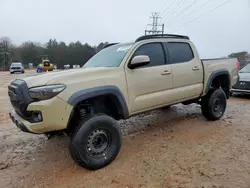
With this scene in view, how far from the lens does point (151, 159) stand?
3.71 meters

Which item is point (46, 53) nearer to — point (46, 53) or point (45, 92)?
point (46, 53)

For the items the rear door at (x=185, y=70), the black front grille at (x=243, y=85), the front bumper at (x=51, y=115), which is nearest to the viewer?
the front bumper at (x=51, y=115)

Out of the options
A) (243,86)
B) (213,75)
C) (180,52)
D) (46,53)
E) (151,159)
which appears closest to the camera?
(151,159)

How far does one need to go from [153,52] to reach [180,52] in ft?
2.69

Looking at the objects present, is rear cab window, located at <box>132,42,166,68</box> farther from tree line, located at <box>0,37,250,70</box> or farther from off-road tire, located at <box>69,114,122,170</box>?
tree line, located at <box>0,37,250,70</box>

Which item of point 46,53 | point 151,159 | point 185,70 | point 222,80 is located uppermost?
point 46,53

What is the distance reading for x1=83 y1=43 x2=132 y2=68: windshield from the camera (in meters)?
4.07

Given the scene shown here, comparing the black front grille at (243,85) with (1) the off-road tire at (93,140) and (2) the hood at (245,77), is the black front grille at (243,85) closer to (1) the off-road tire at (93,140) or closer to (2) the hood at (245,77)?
(2) the hood at (245,77)

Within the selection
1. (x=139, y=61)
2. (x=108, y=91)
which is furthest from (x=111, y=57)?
(x=108, y=91)

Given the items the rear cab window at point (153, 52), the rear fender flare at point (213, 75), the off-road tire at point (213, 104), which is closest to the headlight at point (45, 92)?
the rear cab window at point (153, 52)

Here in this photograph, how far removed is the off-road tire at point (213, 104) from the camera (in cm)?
545

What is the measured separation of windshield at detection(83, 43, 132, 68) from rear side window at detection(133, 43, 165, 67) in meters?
0.24

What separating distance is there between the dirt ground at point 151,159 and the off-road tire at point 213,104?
0.63 feet

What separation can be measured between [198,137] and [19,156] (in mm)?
3257
